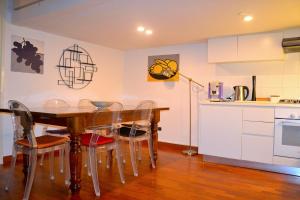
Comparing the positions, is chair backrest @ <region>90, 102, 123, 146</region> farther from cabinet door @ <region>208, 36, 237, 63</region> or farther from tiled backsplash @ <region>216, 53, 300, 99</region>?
tiled backsplash @ <region>216, 53, 300, 99</region>

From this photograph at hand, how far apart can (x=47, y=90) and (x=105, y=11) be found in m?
1.70

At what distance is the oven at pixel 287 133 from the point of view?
2980 millimetres

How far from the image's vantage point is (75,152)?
2.29m

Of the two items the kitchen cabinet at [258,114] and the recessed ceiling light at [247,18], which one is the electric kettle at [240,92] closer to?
the kitchen cabinet at [258,114]

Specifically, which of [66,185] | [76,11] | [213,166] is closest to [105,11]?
[76,11]

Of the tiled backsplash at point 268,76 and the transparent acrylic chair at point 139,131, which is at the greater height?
the tiled backsplash at point 268,76

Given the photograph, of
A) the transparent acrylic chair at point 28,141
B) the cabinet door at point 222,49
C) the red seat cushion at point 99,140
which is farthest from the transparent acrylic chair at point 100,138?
the cabinet door at point 222,49

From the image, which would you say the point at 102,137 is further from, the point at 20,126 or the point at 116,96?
the point at 116,96

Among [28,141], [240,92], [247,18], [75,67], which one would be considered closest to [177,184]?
[28,141]

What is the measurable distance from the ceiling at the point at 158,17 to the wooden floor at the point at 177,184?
6.15 feet

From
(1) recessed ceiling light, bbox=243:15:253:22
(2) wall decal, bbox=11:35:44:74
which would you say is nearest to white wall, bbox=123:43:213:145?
(1) recessed ceiling light, bbox=243:15:253:22

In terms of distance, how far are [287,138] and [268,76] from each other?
1.05 metres

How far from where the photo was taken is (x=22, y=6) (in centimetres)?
312

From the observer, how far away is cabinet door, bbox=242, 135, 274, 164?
3.14 m
